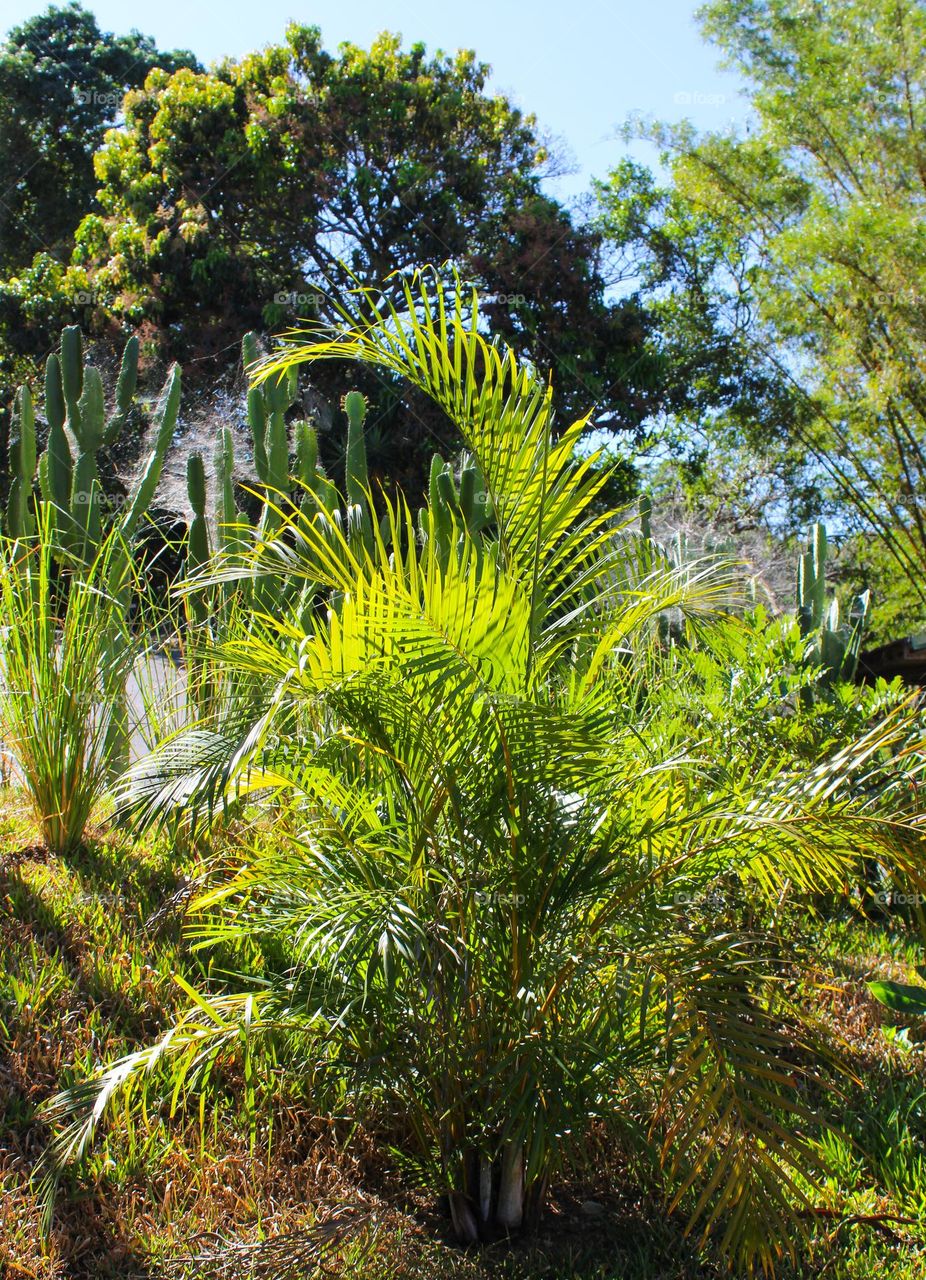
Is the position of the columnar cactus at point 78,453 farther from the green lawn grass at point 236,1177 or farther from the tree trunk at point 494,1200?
the tree trunk at point 494,1200

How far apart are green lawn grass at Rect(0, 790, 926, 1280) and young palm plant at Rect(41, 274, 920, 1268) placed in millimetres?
172

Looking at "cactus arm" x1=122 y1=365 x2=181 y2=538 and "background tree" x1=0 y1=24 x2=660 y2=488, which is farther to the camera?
"background tree" x1=0 y1=24 x2=660 y2=488

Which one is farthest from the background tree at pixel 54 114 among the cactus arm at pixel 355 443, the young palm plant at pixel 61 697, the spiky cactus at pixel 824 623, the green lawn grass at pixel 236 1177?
the green lawn grass at pixel 236 1177

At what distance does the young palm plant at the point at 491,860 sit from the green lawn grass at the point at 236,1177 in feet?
0.56

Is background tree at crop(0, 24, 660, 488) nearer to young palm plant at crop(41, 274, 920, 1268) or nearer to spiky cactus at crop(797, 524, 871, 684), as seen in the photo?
spiky cactus at crop(797, 524, 871, 684)

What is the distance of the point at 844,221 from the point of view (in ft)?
32.9

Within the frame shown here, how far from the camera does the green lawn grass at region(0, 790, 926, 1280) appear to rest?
8.57 ft

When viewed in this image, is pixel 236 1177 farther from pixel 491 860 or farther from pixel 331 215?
pixel 331 215

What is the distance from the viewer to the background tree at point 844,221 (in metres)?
10.1

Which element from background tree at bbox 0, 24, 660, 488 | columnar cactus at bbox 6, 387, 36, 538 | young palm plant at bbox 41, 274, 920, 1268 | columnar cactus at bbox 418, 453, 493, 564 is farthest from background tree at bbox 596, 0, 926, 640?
young palm plant at bbox 41, 274, 920, 1268

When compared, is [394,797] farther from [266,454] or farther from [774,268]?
[774,268]

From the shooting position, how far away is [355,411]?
6.40 m

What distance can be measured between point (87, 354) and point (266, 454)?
9.63m

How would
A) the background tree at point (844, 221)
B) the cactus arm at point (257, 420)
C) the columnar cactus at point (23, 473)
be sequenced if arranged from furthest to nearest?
the background tree at point (844, 221)
the columnar cactus at point (23, 473)
the cactus arm at point (257, 420)
